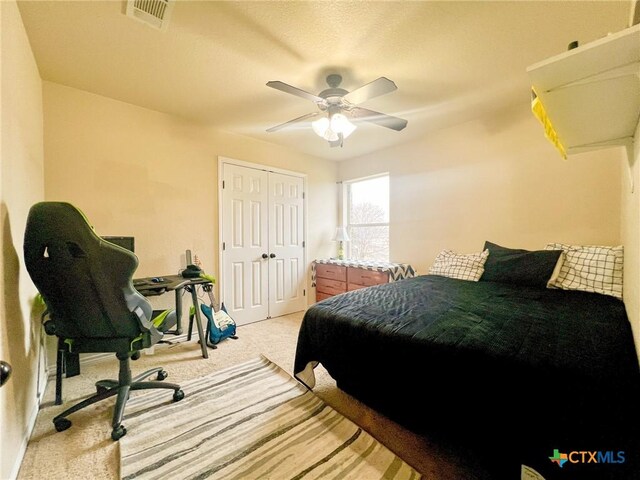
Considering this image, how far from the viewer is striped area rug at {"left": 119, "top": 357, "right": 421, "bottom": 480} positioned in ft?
4.17

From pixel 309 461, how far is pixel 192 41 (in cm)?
263

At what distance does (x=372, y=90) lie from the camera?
1.78 m

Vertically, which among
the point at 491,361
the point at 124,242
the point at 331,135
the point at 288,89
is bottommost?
the point at 491,361

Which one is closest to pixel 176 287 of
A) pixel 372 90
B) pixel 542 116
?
pixel 372 90

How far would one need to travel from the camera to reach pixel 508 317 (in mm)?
1482

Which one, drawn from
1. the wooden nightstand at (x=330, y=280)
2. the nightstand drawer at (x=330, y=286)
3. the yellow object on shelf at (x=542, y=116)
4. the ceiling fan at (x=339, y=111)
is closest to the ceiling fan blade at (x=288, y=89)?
the ceiling fan at (x=339, y=111)

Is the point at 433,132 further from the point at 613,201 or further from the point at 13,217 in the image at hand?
the point at 13,217

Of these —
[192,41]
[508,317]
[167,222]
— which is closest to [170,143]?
[167,222]

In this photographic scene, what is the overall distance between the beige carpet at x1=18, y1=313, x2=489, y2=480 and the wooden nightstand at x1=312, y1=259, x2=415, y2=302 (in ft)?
4.73

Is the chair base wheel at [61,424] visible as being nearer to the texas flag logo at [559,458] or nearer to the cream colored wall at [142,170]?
the cream colored wall at [142,170]

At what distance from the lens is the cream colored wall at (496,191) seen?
7.77ft

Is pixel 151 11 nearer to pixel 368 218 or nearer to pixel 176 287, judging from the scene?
pixel 176 287

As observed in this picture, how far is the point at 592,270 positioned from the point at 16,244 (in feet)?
12.9

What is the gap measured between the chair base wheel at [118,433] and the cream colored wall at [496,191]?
3.29 m
